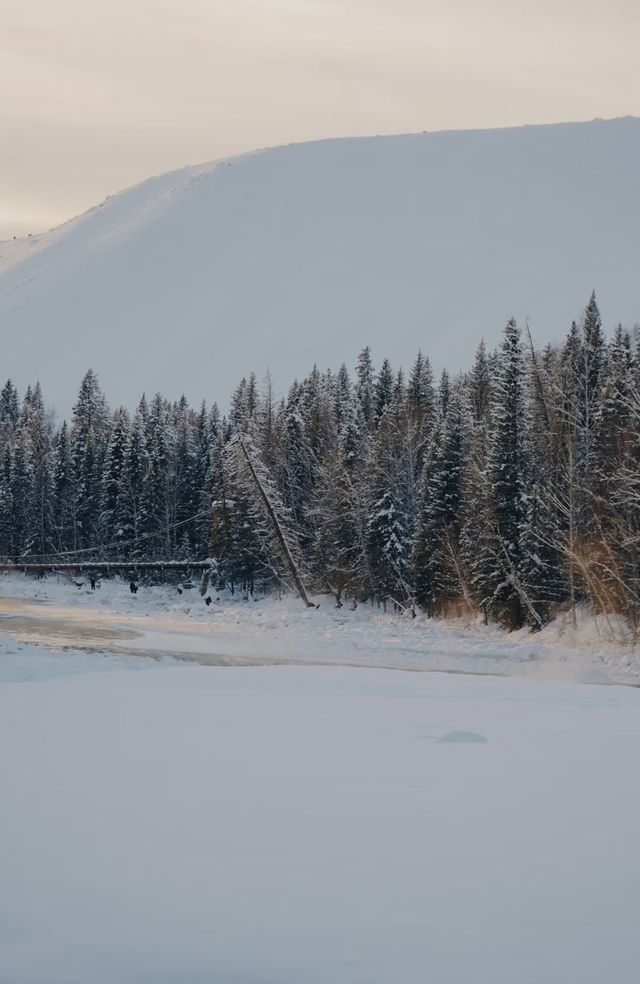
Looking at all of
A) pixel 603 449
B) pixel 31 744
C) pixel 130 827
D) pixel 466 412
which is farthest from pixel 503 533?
pixel 130 827

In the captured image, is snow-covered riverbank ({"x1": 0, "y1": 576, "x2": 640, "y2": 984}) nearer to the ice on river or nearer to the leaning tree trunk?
the ice on river

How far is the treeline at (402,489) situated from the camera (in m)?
40.8

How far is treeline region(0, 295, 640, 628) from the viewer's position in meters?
40.8

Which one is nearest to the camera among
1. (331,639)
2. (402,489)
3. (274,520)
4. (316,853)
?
(316,853)

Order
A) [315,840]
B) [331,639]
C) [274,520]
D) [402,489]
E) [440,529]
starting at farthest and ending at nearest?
[402,489], [274,520], [440,529], [331,639], [315,840]

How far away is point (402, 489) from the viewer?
56438 mm

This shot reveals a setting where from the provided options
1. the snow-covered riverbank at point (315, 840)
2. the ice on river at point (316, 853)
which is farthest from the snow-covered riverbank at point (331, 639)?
the ice on river at point (316, 853)

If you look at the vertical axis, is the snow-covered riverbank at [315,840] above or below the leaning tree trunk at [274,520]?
below

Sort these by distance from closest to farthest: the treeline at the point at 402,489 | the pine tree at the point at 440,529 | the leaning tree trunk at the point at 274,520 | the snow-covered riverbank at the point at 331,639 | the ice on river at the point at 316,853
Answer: the ice on river at the point at 316,853
the snow-covered riverbank at the point at 331,639
the treeline at the point at 402,489
the pine tree at the point at 440,529
the leaning tree trunk at the point at 274,520

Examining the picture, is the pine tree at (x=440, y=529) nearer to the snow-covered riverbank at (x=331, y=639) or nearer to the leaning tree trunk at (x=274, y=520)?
the snow-covered riverbank at (x=331, y=639)

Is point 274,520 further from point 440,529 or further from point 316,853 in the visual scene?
point 316,853

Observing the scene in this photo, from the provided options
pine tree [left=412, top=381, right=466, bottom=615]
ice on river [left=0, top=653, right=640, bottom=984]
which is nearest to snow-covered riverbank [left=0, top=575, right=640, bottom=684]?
pine tree [left=412, top=381, right=466, bottom=615]

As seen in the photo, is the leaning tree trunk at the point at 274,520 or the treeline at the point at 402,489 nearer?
the treeline at the point at 402,489

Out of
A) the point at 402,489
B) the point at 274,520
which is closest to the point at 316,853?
the point at 274,520
